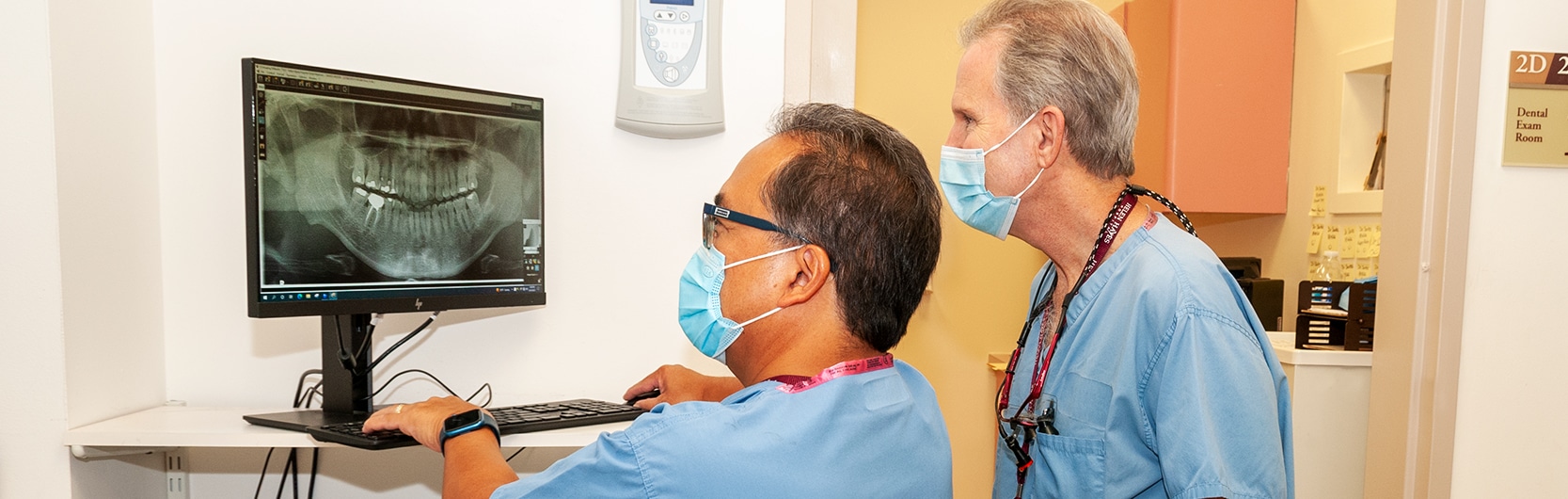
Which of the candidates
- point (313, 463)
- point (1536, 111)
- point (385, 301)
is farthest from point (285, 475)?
point (1536, 111)

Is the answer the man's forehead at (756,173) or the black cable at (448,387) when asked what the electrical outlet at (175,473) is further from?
the man's forehead at (756,173)

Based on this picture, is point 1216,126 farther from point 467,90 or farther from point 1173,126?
point 467,90

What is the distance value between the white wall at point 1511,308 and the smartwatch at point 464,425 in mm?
2181

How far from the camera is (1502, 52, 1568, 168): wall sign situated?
2.14 m

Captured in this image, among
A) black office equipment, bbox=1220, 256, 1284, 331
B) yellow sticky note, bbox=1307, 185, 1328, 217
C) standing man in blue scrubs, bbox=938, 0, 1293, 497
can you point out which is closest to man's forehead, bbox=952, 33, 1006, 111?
standing man in blue scrubs, bbox=938, 0, 1293, 497

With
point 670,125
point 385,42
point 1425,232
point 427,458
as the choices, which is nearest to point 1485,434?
point 1425,232

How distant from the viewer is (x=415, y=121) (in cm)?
149

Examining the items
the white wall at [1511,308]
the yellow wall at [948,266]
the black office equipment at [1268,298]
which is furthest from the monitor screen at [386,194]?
the black office equipment at [1268,298]

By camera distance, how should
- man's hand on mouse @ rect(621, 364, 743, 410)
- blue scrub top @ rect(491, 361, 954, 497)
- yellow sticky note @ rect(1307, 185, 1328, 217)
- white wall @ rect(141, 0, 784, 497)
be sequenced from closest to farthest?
blue scrub top @ rect(491, 361, 954, 497), man's hand on mouse @ rect(621, 364, 743, 410), white wall @ rect(141, 0, 784, 497), yellow sticky note @ rect(1307, 185, 1328, 217)

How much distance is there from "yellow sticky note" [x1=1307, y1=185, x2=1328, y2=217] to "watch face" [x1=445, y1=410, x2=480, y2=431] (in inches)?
124

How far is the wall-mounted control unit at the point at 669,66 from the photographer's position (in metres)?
1.75

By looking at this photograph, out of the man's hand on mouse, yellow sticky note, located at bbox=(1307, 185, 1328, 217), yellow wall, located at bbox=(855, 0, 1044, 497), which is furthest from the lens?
yellow wall, located at bbox=(855, 0, 1044, 497)

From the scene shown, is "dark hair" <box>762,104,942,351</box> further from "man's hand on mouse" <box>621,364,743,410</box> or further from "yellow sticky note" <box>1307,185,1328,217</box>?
"yellow sticky note" <box>1307,185,1328,217</box>

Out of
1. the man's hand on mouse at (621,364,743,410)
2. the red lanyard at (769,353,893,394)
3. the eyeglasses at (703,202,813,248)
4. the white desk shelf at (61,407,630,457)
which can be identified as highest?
the eyeglasses at (703,202,813,248)
